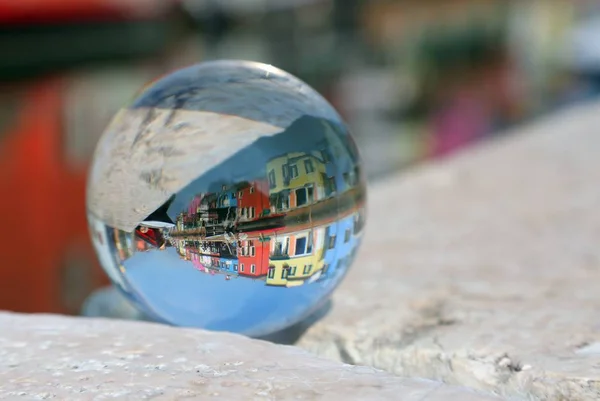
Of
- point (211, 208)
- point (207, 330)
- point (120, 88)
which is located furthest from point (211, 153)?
point (120, 88)

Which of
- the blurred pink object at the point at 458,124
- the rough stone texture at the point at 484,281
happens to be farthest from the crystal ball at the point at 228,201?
the blurred pink object at the point at 458,124

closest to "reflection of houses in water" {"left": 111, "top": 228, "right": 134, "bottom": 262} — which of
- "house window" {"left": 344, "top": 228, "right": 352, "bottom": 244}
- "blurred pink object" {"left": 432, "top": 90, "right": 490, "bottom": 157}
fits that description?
"house window" {"left": 344, "top": 228, "right": 352, "bottom": 244}

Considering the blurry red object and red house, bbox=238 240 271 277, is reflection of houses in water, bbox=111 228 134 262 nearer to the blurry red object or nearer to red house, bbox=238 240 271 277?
red house, bbox=238 240 271 277

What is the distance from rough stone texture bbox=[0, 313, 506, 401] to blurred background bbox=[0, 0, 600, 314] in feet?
1.75

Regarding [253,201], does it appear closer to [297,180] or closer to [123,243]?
[297,180]

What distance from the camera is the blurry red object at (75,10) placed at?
22.6ft

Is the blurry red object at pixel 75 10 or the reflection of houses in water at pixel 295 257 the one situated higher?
the blurry red object at pixel 75 10

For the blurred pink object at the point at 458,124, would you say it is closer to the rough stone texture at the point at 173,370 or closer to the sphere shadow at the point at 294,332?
the sphere shadow at the point at 294,332

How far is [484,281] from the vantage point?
5.98 ft

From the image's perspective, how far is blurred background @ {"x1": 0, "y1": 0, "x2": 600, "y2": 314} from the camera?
281 inches

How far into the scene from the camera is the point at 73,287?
24.7ft

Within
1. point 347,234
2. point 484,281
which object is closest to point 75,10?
point 484,281

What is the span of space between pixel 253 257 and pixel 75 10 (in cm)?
679

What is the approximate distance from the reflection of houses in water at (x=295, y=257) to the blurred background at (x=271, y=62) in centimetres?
53
